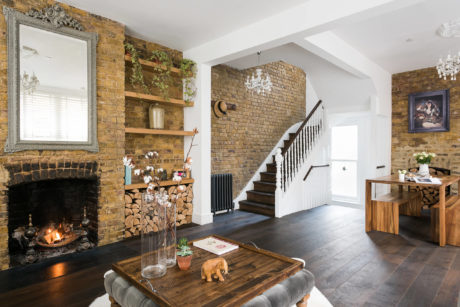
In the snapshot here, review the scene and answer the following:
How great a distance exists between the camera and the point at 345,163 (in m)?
7.50

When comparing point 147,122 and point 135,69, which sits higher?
point 135,69

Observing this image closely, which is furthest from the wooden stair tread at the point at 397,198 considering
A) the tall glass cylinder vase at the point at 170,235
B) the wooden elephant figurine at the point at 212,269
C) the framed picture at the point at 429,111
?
the tall glass cylinder vase at the point at 170,235

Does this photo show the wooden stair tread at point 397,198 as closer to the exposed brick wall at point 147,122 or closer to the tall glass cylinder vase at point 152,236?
the exposed brick wall at point 147,122

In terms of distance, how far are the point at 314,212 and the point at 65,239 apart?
4.28 metres

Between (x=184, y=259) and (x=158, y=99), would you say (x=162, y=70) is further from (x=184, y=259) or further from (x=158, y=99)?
(x=184, y=259)

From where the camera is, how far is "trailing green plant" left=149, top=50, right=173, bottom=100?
4.27 metres

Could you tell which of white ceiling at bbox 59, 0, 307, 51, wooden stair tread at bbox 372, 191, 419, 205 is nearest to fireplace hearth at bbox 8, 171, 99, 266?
white ceiling at bbox 59, 0, 307, 51

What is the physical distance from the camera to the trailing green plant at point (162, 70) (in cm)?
427

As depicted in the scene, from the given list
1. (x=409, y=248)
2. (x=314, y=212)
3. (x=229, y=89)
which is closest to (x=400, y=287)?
(x=409, y=248)

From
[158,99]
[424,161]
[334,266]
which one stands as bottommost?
[334,266]

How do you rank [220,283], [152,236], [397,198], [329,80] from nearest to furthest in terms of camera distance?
[220,283] → [152,236] → [397,198] → [329,80]

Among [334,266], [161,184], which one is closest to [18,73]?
[161,184]

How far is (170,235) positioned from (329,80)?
5715 mm

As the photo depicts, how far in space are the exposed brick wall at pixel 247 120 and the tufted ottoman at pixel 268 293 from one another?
3.66m
